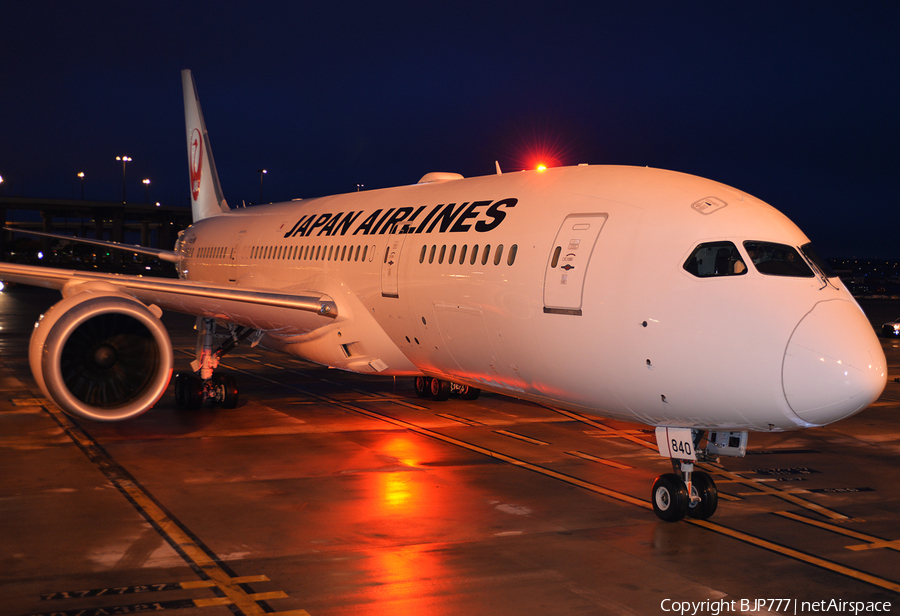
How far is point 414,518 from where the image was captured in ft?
30.0

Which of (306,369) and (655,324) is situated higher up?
(655,324)

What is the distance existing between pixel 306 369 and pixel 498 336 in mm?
14535

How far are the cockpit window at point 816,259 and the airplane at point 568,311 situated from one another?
0.06m

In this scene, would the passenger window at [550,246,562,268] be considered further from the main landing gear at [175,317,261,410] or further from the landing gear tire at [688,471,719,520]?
the main landing gear at [175,317,261,410]

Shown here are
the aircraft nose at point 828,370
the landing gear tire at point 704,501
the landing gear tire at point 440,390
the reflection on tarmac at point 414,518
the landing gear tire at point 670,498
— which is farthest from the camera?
the landing gear tire at point 440,390

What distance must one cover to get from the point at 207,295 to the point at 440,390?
5776 mm

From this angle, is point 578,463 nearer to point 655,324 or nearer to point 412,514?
point 412,514

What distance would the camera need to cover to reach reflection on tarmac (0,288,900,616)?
7.03 m

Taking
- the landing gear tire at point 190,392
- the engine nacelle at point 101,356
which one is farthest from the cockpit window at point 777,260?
the landing gear tire at point 190,392

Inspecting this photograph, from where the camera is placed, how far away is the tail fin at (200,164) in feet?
79.5

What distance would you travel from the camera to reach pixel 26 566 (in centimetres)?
750

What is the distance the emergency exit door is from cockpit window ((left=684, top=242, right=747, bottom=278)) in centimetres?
119

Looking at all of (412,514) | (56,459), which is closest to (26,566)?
(412,514)

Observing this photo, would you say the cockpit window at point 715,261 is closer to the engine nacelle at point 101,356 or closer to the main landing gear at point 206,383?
the engine nacelle at point 101,356
